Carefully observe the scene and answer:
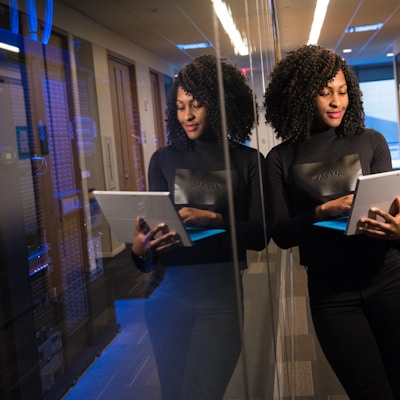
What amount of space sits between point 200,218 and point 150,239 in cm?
13

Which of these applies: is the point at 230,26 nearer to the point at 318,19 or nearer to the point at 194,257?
the point at 194,257

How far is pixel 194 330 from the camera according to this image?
0.69 metres

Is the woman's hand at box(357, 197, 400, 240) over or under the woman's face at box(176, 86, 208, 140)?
under

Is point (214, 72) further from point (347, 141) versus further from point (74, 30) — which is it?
point (347, 141)

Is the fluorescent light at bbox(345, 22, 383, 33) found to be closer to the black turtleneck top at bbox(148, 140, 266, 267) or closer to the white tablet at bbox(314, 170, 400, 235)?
the white tablet at bbox(314, 170, 400, 235)

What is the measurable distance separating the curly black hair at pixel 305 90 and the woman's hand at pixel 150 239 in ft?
3.26

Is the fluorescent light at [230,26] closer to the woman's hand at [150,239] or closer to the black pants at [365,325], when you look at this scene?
the woman's hand at [150,239]

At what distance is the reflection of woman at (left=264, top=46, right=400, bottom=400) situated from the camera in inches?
58.2

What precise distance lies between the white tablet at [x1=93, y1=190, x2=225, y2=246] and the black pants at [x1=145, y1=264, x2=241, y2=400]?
0.20 feet

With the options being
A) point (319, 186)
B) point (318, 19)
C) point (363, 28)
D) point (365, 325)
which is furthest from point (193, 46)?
point (363, 28)

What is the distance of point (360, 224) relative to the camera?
1376mm

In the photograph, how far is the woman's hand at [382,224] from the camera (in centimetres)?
136

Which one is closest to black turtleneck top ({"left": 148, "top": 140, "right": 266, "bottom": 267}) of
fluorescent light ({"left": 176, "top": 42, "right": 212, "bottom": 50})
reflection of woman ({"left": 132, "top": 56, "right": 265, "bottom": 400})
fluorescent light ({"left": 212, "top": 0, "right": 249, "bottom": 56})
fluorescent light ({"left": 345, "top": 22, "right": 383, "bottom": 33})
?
reflection of woman ({"left": 132, "top": 56, "right": 265, "bottom": 400})

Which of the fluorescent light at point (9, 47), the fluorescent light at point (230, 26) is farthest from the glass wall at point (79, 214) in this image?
the fluorescent light at point (230, 26)
